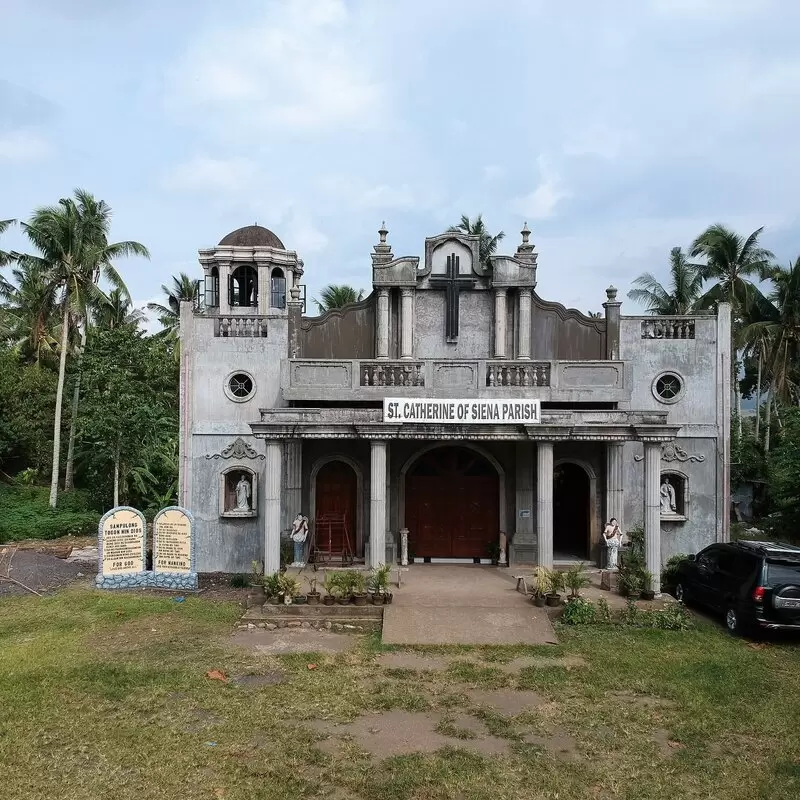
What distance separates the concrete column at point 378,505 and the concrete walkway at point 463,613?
3.08ft

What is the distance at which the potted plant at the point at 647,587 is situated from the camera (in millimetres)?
13852

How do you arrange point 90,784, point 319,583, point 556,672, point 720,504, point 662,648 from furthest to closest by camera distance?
point 720,504
point 319,583
point 662,648
point 556,672
point 90,784

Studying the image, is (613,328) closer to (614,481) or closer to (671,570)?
(614,481)

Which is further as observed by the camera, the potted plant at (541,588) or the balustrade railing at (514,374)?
the balustrade railing at (514,374)

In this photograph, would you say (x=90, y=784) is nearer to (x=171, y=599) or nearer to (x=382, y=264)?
(x=171, y=599)

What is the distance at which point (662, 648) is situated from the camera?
1153 cm

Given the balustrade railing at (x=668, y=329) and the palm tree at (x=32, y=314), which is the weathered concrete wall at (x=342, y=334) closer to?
the balustrade railing at (x=668, y=329)

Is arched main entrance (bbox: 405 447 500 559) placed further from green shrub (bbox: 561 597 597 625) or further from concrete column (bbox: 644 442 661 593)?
green shrub (bbox: 561 597 597 625)

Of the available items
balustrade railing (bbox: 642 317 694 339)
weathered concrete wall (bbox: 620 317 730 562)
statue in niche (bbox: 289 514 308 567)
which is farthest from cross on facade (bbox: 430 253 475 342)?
statue in niche (bbox: 289 514 308 567)

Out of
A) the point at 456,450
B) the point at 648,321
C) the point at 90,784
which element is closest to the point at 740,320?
the point at 648,321

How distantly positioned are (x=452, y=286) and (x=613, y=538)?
23.8 feet

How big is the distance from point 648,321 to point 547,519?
19.8ft

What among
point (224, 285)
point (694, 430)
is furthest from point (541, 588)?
point (224, 285)

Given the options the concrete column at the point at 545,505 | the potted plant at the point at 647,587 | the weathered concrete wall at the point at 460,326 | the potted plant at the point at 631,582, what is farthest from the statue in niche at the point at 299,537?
the potted plant at the point at 647,587
